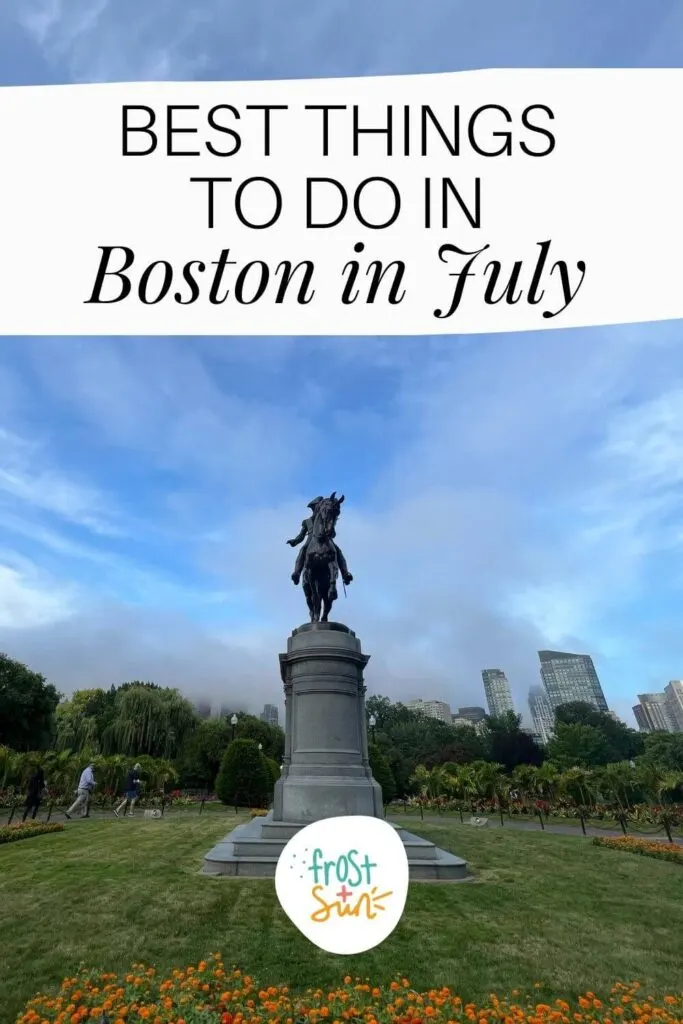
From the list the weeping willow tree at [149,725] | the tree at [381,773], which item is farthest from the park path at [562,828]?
the weeping willow tree at [149,725]

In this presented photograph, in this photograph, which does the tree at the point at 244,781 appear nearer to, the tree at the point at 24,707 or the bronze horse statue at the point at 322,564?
the bronze horse statue at the point at 322,564

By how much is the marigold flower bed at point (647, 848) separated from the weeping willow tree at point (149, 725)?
35.4 m

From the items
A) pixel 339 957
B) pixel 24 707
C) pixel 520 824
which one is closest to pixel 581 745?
pixel 520 824

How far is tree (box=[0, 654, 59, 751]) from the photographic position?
123 ft

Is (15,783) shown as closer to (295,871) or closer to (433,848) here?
(433,848)

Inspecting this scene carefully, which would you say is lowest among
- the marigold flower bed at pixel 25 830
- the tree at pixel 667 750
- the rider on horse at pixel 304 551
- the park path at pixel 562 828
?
the park path at pixel 562 828

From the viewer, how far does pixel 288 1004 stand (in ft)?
16.0

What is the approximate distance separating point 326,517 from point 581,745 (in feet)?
199

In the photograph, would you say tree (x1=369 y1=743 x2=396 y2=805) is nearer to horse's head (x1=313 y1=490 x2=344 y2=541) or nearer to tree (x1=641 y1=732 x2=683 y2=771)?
horse's head (x1=313 y1=490 x2=344 y2=541)

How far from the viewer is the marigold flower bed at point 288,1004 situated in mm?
4605

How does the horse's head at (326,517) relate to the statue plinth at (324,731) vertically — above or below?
above

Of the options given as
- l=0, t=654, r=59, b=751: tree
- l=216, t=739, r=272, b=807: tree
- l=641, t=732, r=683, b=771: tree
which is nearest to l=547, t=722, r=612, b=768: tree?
l=641, t=732, r=683, b=771: tree

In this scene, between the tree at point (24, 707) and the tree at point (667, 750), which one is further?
the tree at point (667, 750)

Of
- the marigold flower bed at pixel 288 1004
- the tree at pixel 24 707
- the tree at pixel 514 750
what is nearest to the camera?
the marigold flower bed at pixel 288 1004
